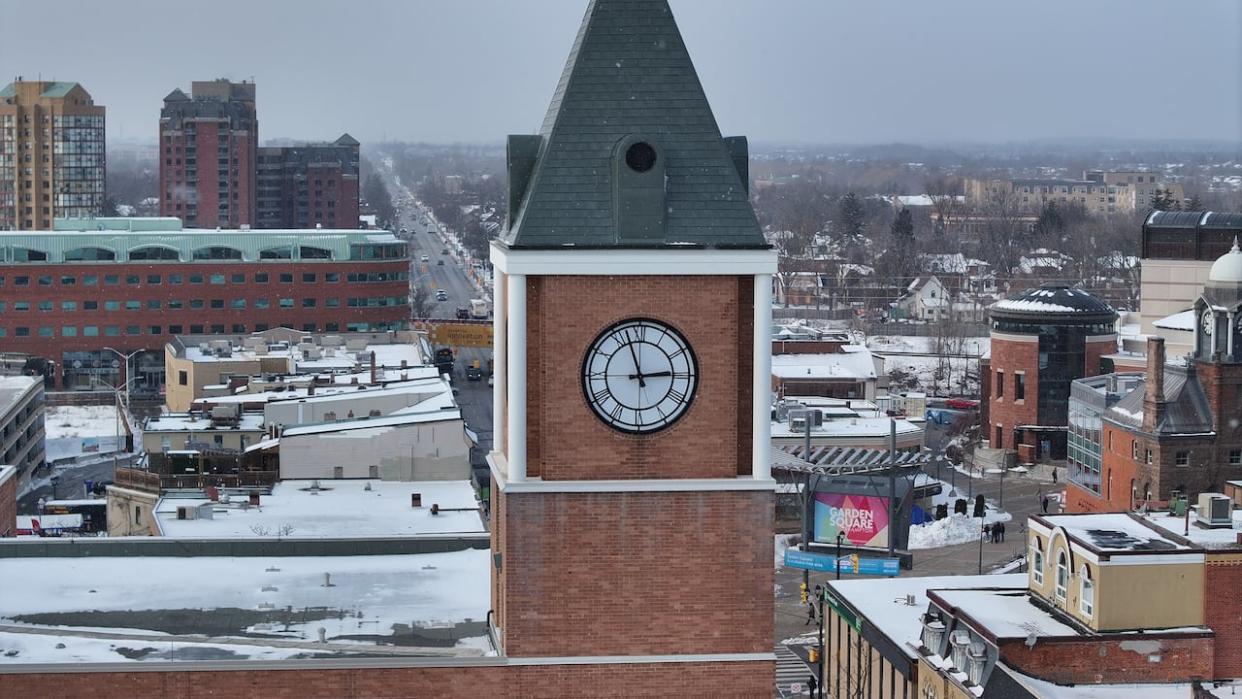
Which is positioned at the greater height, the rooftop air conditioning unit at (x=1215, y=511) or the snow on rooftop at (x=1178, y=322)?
the snow on rooftop at (x=1178, y=322)

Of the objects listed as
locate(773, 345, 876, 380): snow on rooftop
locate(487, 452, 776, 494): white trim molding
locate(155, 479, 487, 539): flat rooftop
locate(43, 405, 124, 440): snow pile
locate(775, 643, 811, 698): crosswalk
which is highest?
locate(487, 452, 776, 494): white trim molding

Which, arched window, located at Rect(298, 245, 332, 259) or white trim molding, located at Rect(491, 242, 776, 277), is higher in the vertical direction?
white trim molding, located at Rect(491, 242, 776, 277)

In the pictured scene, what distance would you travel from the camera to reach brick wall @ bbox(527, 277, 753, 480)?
81.5ft

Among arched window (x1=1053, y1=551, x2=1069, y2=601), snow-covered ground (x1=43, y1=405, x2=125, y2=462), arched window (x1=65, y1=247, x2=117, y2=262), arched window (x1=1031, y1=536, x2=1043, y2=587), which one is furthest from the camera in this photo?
arched window (x1=65, y1=247, x2=117, y2=262)

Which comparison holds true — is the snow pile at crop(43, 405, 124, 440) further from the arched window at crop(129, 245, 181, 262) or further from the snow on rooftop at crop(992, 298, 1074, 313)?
the snow on rooftop at crop(992, 298, 1074, 313)

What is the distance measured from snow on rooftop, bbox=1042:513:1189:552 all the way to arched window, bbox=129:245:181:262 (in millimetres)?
93040

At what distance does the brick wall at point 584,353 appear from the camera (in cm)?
2483

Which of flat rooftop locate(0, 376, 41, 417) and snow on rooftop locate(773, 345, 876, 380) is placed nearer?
flat rooftop locate(0, 376, 41, 417)

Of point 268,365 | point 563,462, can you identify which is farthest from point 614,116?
point 268,365

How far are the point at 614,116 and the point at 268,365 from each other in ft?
248

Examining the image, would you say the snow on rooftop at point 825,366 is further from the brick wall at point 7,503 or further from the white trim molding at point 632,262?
the white trim molding at point 632,262

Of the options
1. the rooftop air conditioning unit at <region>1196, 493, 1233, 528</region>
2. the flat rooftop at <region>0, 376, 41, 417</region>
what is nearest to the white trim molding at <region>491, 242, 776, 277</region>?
the rooftop air conditioning unit at <region>1196, 493, 1233, 528</region>

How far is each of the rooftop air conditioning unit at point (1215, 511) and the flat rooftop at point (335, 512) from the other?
16679 mm

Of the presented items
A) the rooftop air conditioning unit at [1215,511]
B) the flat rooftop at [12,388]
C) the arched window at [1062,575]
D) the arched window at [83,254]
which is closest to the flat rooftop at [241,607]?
the arched window at [1062,575]
